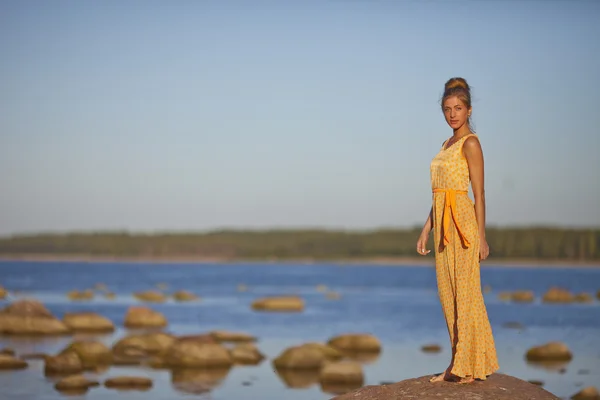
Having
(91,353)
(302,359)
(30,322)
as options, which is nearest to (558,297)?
(30,322)

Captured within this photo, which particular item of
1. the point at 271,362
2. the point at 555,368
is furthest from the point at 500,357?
the point at 271,362

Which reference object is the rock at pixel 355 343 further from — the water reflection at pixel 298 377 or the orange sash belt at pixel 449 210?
the orange sash belt at pixel 449 210

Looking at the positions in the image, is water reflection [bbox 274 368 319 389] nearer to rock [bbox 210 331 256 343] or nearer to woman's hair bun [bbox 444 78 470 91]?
rock [bbox 210 331 256 343]

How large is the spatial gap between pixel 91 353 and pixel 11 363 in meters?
2.38

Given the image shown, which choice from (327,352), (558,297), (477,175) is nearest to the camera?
(477,175)

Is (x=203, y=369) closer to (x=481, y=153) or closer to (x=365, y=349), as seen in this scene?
(x=365, y=349)

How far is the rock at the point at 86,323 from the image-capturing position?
4581 centimetres

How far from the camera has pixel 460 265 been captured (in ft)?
35.0

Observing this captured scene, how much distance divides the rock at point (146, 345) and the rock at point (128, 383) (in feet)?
17.1

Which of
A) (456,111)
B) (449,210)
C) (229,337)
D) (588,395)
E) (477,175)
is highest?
(456,111)

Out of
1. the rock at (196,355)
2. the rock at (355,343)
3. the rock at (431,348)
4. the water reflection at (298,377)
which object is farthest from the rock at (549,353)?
the rock at (196,355)

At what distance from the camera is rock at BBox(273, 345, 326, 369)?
31281 millimetres

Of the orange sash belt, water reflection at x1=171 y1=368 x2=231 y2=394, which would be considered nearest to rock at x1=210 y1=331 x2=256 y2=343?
water reflection at x1=171 y1=368 x2=231 y2=394

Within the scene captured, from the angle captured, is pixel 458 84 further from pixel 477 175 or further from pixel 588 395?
pixel 588 395
